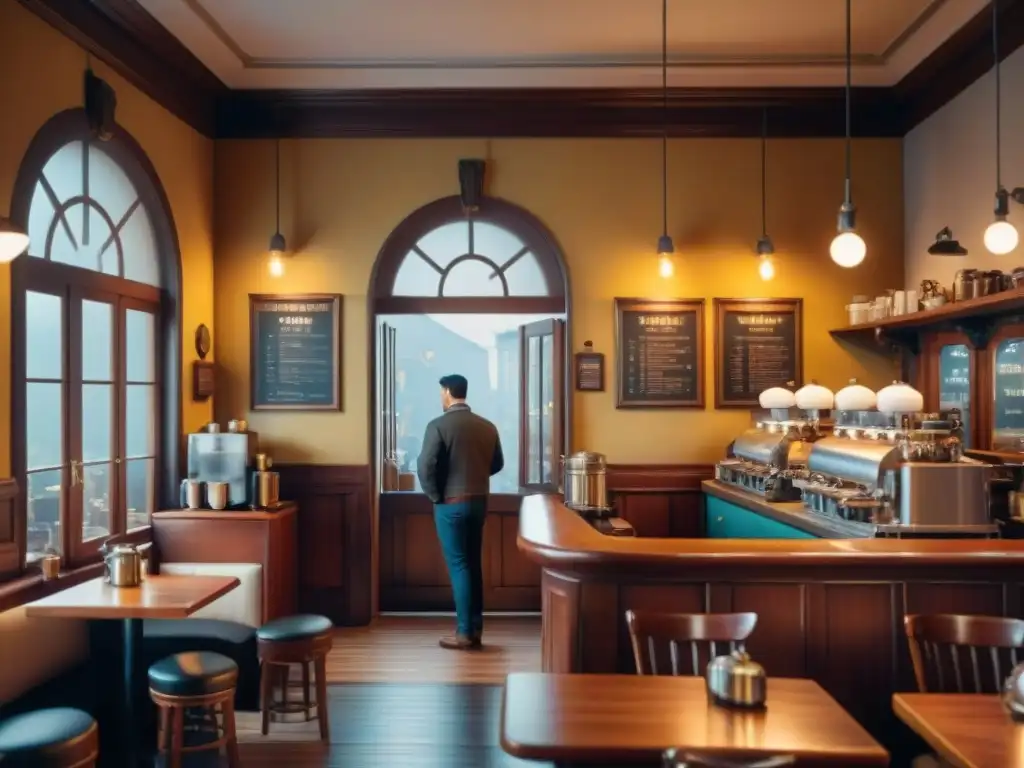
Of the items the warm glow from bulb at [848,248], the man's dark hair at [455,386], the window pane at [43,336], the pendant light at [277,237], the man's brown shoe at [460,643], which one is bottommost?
the man's brown shoe at [460,643]

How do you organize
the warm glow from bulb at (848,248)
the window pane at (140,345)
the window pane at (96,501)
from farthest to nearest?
the window pane at (140,345)
the window pane at (96,501)
the warm glow from bulb at (848,248)

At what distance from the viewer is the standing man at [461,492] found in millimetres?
5742

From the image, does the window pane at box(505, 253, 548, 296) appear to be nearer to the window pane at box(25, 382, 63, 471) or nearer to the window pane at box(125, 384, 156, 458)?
the window pane at box(125, 384, 156, 458)

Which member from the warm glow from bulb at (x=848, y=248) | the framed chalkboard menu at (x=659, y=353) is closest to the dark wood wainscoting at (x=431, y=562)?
the framed chalkboard menu at (x=659, y=353)

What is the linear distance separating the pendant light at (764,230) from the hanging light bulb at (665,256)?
604 millimetres

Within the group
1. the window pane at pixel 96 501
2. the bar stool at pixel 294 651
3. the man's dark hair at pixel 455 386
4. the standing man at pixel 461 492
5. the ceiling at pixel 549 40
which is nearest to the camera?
the bar stool at pixel 294 651

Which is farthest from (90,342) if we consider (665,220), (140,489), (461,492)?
(665,220)

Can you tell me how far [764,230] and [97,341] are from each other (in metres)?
4.43

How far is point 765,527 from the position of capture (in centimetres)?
517

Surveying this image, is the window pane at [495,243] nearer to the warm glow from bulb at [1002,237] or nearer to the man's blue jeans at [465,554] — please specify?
the man's blue jeans at [465,554]

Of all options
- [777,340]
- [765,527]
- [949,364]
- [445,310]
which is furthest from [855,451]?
[445,310]

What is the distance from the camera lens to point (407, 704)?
475cm

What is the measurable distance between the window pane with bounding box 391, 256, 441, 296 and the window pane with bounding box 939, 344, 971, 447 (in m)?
3.47

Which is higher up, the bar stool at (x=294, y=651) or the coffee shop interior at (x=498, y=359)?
the coffee shop interior at (x=498, y=359)
